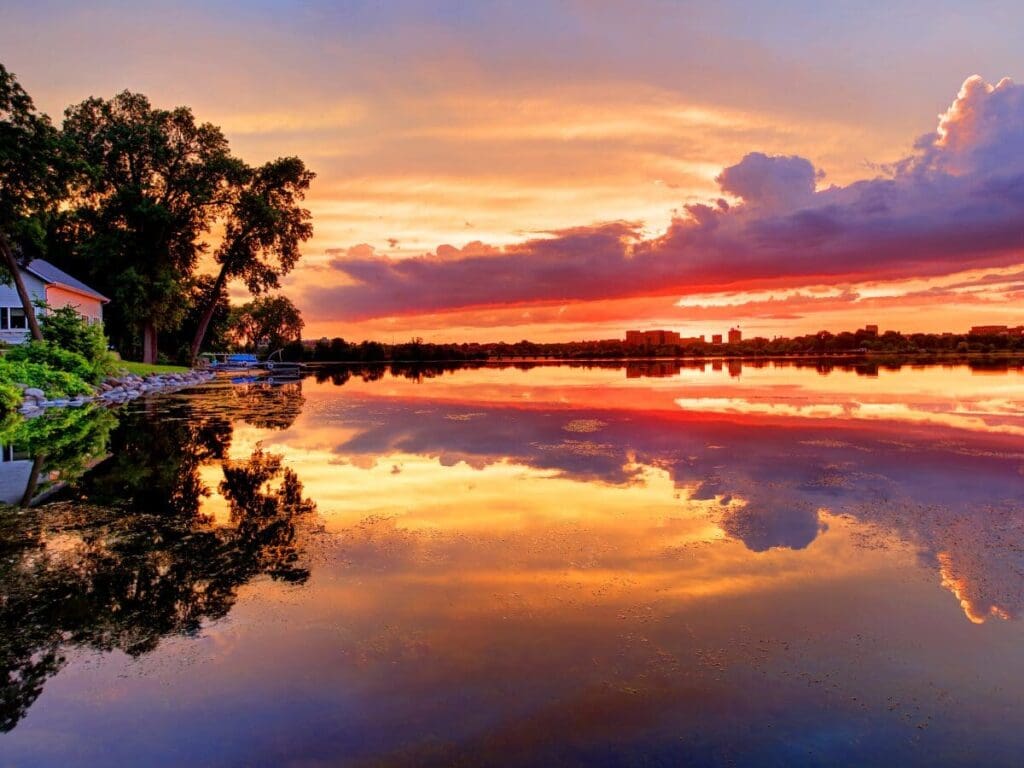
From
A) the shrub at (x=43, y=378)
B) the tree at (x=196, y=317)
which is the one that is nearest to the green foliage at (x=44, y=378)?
the shrub at (x=43, y=378)

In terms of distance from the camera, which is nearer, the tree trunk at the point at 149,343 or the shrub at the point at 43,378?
the shrub at the point at 43,378

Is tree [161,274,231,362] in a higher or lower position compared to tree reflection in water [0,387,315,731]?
higher

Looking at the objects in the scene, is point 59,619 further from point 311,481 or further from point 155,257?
point 155,257

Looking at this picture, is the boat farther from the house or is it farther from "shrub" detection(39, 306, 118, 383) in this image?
"shrub" detection(39, 306, 118, 383)

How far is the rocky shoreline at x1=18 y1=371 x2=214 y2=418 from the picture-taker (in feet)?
82.3

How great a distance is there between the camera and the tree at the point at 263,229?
160 ft

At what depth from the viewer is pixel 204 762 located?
13.1 feet

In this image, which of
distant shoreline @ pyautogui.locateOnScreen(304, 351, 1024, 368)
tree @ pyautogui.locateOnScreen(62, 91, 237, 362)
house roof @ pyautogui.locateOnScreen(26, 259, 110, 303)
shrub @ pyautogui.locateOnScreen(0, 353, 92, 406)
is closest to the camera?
shrub @ pyautogui.locateOnScreen(0, 353, 92, 406)

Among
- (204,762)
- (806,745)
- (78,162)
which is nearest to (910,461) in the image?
(806,745)

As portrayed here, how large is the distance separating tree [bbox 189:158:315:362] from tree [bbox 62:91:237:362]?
1714 millimetres

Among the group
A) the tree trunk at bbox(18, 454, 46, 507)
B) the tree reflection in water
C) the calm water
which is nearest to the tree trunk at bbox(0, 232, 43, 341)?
the tree reflection in water

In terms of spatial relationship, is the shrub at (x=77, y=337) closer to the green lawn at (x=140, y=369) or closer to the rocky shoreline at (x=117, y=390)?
the rocky shoreline at (x=117, y=390)

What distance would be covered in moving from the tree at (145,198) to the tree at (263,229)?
→ 5.62 ft

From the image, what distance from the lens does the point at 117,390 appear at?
1241 inches
